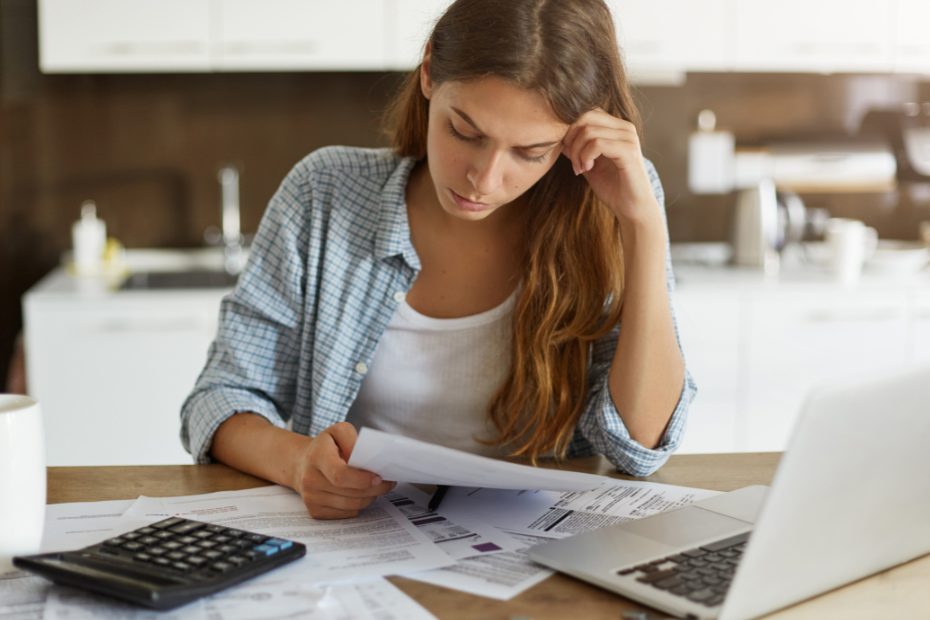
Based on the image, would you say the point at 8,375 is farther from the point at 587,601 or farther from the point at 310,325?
the point at 587,601

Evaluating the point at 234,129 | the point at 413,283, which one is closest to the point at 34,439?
the point at 413,283

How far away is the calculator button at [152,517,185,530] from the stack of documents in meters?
0.08

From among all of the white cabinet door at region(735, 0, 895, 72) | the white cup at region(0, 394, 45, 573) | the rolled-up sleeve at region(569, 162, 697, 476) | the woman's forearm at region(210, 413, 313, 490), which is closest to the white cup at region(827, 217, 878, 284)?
the white cabinet door at region(735, 0, 895, 72)

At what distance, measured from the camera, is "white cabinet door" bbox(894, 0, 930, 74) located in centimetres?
323

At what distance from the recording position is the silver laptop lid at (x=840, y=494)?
2.50 feet

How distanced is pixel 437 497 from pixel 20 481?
1.36 ft

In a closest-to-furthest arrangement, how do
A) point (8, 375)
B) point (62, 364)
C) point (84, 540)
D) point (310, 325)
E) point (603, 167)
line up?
point (84, 540) → point (603, 167) → point (310, 325) → point (62, 364) → point (8, 375)

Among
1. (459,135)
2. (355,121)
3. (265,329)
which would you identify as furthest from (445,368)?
(355,121)

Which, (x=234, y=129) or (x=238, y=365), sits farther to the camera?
(x=234, y=129)

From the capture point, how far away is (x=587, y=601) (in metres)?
0.87

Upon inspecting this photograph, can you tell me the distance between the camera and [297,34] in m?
3.03

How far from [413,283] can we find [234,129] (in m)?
2.01

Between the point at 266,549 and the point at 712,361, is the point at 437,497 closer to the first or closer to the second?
the point at 266,549

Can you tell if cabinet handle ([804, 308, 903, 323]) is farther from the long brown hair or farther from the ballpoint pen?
the ballpoint pen
